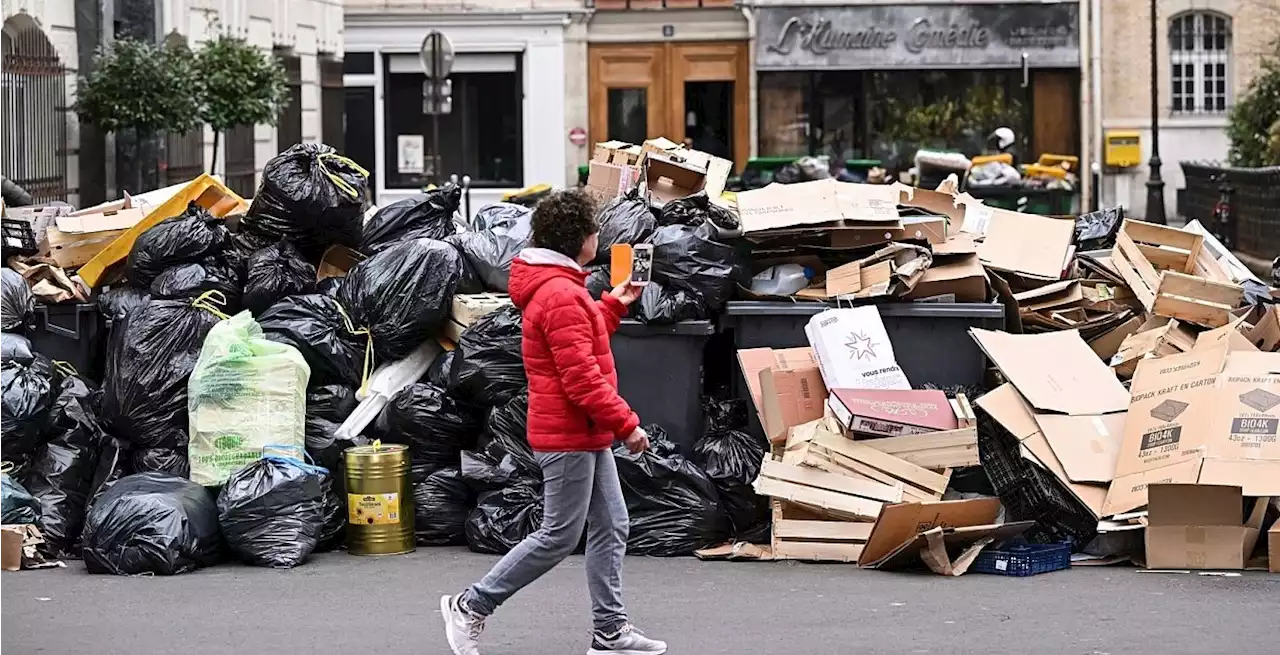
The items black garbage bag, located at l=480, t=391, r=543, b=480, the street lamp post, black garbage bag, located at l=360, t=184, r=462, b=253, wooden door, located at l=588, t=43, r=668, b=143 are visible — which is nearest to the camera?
black garbage bag, located at l=480, t=391, r=543, b=480

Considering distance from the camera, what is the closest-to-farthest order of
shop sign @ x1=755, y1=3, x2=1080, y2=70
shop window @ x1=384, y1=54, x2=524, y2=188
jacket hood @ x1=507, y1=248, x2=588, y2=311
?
1. jacket hood @ x1=507, y1=248, x2=588, y2=311
2. shop sign @ x1=755, y1=3, x2=1080, y2=70
3. shop window @ x1=384, y1=54, x2=524, y2=188

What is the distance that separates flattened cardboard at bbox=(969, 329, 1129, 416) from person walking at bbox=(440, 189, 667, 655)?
2.45m

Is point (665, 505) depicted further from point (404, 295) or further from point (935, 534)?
point (404, 295)

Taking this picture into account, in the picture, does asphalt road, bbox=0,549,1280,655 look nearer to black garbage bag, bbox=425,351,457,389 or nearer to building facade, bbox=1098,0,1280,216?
black garbage bag, bbox=425,351,457,389

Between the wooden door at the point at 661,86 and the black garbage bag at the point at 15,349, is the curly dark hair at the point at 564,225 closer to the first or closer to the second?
the black garbage bag at the point at 15,349

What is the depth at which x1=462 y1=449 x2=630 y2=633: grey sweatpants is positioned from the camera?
5.62 meters

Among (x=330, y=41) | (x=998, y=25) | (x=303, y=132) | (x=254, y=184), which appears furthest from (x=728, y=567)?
(x=998, y=25)

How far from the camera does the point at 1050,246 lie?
8.78 meters

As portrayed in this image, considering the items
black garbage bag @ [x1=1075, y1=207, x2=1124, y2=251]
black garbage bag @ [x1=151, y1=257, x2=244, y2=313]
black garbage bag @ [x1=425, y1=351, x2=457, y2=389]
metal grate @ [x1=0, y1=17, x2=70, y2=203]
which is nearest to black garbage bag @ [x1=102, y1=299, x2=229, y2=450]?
black garbage bag @ [x1=151, y1=257, x2=244, y2=313]

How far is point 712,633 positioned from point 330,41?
66.7ft

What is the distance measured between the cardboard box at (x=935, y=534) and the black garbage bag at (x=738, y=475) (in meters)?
0.68

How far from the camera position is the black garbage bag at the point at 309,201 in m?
8.59

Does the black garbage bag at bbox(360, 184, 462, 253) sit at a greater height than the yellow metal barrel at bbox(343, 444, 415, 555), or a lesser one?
greater

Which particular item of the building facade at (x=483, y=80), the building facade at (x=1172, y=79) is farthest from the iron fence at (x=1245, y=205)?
the building facade at (x=483, y=80)
